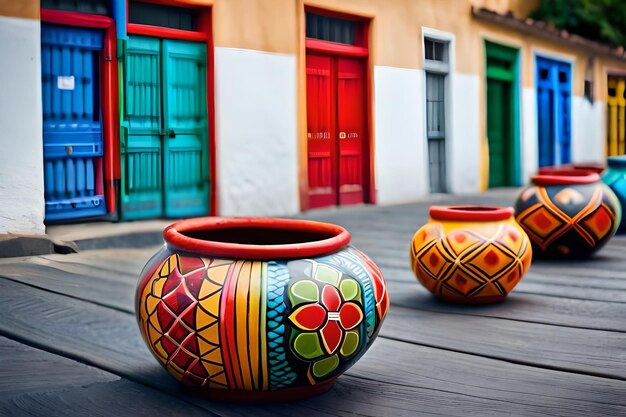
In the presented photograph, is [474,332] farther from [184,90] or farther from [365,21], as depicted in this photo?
[365,21]

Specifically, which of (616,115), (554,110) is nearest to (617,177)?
(554,110)

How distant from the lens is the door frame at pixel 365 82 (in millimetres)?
8047

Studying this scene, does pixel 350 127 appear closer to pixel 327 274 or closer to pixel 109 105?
pixel 109 105

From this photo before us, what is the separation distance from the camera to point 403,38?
9.45 meters

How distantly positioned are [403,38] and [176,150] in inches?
141

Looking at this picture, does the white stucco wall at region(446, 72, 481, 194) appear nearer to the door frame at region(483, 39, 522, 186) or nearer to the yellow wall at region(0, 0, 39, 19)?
the door frame at region(483, 39, 522, 186)

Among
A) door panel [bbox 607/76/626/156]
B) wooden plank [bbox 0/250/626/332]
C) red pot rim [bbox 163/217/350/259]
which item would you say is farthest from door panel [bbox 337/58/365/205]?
door panel [bbox 607/76/626/156]

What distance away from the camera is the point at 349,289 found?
212 centimetres

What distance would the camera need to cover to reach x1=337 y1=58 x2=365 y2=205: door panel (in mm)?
8672

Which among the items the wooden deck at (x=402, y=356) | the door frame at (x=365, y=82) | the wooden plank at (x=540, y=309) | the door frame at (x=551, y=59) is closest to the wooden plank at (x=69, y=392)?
the wooden deck at (x=402, y=356)

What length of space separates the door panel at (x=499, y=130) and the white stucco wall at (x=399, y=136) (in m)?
2.47

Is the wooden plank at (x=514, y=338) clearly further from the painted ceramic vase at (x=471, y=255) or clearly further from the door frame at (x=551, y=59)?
the door frame at (x=551, y=59)

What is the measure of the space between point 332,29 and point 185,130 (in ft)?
7.63

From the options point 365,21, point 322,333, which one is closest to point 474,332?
point 322,333
